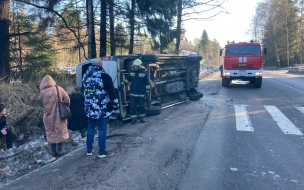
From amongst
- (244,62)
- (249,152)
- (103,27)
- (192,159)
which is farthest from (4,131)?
(244,62)

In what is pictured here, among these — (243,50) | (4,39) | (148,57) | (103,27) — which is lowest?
(148,57)

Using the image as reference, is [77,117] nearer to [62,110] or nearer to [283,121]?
[62,110]

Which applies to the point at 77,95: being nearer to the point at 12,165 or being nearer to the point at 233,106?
the point at 12,165

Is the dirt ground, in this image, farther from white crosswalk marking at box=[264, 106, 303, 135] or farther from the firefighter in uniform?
white crosswalk marking at box=[264, 106, 303, 135]

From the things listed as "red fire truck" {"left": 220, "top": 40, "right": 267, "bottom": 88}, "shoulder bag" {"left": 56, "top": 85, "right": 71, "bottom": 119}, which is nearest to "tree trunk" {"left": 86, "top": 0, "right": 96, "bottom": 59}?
"shoulder bag" {"left": 56, "top": 85, "right": 71, "bottom": 119}

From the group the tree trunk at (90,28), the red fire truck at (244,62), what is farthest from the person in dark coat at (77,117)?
the red fire truck at (244,62)

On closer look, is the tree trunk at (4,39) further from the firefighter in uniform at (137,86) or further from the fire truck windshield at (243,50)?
the fire truck windshield at (243,50)

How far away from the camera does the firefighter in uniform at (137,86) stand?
8406mm

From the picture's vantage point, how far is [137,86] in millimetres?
8453

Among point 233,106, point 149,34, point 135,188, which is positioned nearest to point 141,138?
point 135,188

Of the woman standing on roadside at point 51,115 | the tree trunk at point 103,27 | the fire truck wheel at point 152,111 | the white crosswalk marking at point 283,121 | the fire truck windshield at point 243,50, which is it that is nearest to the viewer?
the woman standing on roadside at point 51,115

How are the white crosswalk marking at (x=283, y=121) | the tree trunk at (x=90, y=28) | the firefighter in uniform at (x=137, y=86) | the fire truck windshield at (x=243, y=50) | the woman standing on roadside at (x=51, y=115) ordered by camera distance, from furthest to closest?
1. the fire truck windshield at (x=243, y=50)
2. the tree trunk at (x=90, y=28)
3. the firefighter in uniform at (x=137, y=86)
4. the white crosswalk marking at (x=283, y=121)
5. the woman standing on roadside at (x=51, y=115)

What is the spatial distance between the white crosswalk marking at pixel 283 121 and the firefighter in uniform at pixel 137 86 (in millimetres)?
3869

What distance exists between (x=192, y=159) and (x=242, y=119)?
155 inches
